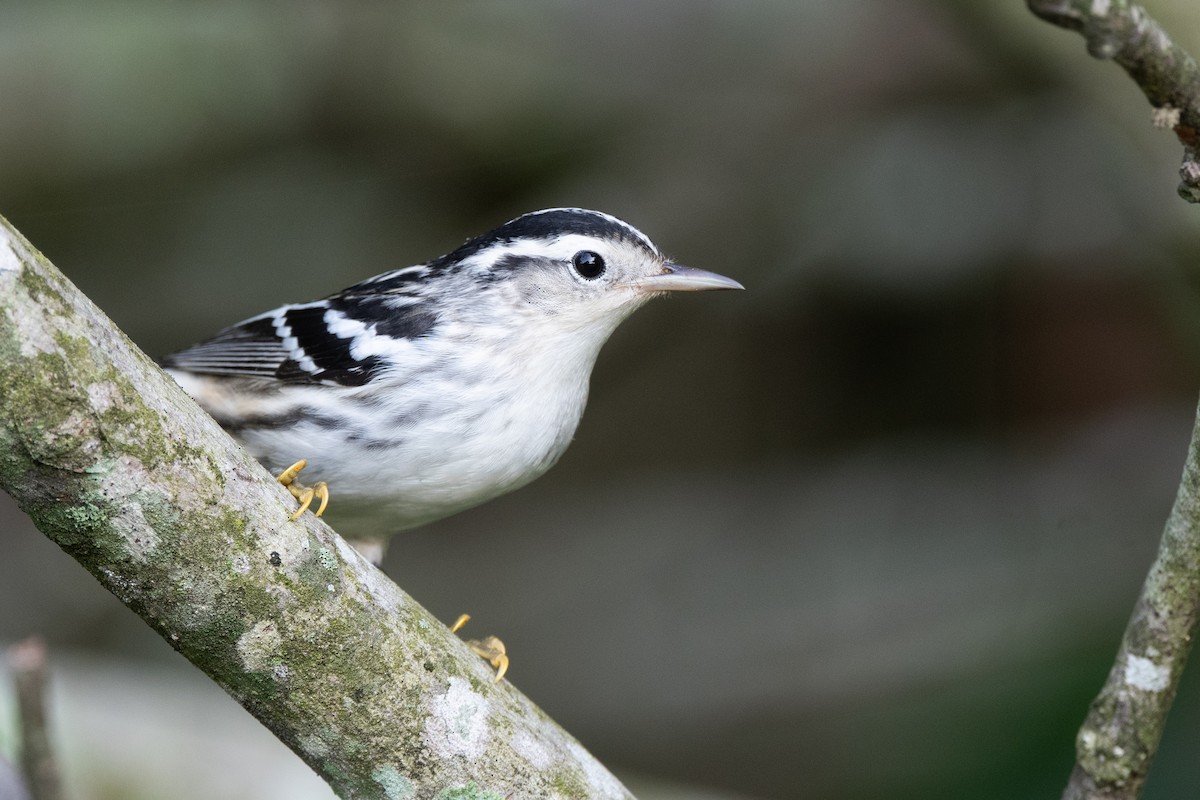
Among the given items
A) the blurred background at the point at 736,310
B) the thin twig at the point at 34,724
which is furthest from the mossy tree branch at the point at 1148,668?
the blurred background at the point at 736,310

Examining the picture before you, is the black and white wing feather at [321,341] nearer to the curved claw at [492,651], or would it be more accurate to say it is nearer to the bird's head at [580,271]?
the bird's head at [580,271]

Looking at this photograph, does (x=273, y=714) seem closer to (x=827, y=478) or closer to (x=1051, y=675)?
(x=1051, y=675)

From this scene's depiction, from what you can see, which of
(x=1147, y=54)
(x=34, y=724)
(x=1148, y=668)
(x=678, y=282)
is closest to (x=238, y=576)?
(x=34, y=724)

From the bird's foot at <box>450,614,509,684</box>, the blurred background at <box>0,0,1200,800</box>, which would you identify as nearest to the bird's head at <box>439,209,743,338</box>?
the bird's foot at <box>450,614,509,684</box>

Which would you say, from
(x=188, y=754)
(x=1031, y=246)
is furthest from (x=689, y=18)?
(x=188, y=754)

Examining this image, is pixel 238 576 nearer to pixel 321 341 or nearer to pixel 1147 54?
pixel 321 341

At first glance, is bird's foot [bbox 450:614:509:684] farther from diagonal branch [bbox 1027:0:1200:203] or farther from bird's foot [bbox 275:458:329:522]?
diagonal branch [bbox 1027:0:1200:203]
